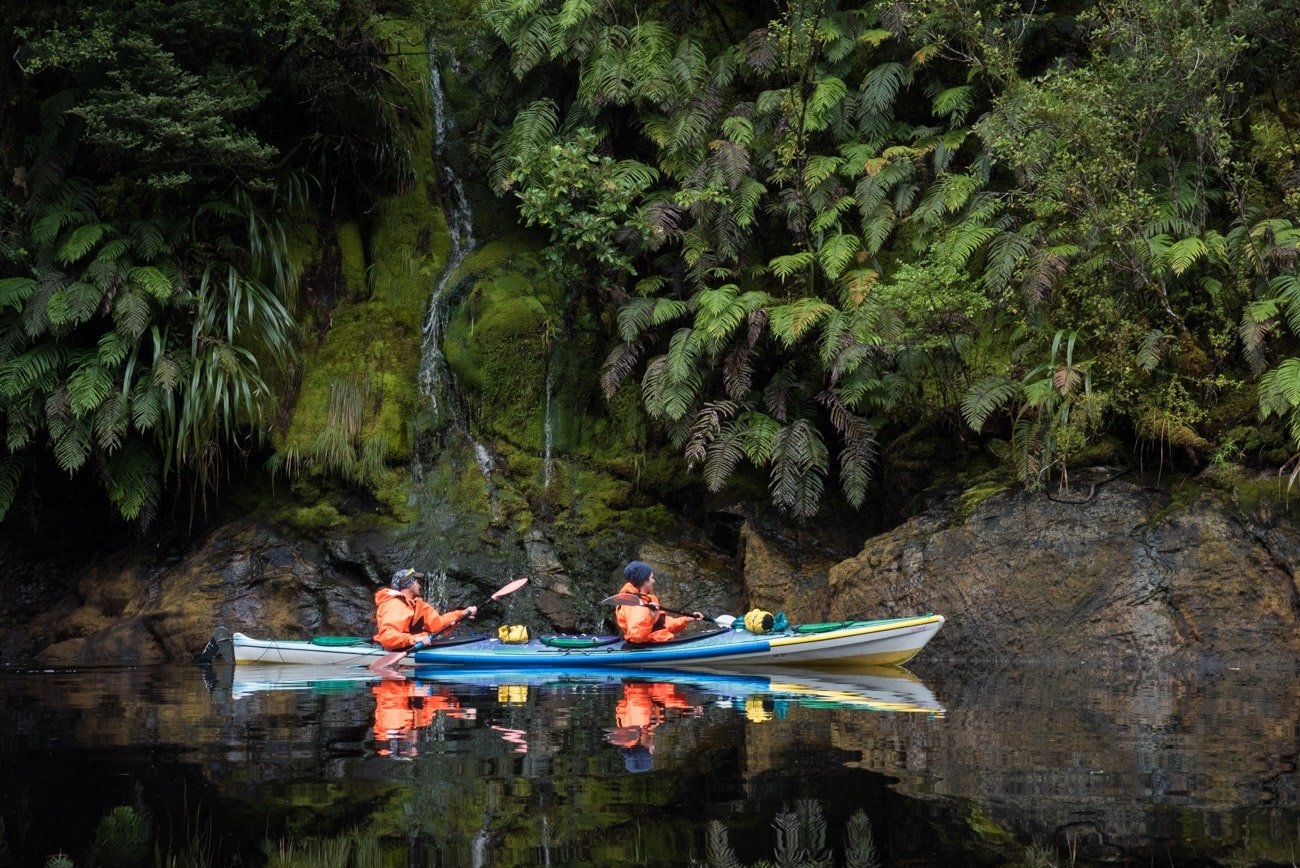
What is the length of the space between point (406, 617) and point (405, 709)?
9.17 feet

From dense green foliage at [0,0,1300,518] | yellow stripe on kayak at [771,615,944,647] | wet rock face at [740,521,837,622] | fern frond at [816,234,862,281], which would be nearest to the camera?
yellow stripe on kayak at [771,615,944,647]

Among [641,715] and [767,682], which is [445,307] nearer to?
[767,682]

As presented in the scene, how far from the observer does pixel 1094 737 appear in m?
5.93

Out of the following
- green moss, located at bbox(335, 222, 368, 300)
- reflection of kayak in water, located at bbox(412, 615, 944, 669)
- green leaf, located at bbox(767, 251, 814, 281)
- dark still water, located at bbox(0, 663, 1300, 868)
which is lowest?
dark still water, located at bbox(0, 663, 1300, 868)

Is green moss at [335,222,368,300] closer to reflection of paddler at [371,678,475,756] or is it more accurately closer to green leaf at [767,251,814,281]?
green leaf at [767,251,814,281]

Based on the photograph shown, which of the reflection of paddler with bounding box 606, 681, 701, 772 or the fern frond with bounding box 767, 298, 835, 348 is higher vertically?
the fern frond with bounding box 767, 298, 835, 348

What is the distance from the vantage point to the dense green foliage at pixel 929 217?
10.6 meters

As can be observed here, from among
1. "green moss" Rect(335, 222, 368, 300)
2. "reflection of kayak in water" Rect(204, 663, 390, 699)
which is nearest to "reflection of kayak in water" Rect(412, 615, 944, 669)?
"reflection of kayak in water" Rect(204, 663, 390, 699)

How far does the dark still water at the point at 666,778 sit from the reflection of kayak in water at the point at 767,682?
0.08 metres

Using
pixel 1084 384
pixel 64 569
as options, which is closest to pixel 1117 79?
pixel 1084 384

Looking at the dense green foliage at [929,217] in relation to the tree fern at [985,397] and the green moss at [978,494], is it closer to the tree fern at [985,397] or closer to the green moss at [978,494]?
the tree fern at [985,397]

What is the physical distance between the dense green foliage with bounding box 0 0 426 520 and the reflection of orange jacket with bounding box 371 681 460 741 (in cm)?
407

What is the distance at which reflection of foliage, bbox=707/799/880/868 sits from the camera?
366 cm

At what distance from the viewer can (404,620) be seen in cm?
1038
